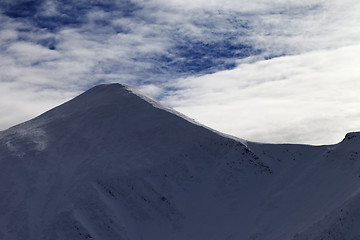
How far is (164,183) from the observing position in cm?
4994

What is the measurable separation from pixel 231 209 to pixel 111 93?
3438 centimetres

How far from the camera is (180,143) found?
2212 inches

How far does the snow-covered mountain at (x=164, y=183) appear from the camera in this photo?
41.3 m

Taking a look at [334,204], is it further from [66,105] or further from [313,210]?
[66,105]

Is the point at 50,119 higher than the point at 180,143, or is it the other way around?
the point at 50,119

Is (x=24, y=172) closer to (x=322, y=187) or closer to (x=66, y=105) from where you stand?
(x=66, y=105)

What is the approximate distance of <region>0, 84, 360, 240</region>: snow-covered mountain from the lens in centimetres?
4130

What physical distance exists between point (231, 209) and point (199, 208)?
4.01m

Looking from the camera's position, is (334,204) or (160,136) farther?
(160,136)

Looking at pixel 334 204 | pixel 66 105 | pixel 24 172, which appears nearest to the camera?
pixel 334 204

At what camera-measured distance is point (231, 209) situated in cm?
4681

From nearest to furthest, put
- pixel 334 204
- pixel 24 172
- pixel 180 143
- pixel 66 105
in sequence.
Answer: pixel 334 204, pixel 24 172, pixel 180 143, pixel 66 105

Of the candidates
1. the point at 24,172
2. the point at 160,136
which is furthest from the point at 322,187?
the point at 24,172

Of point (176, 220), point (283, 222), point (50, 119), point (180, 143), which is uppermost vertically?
point (50, 119)
